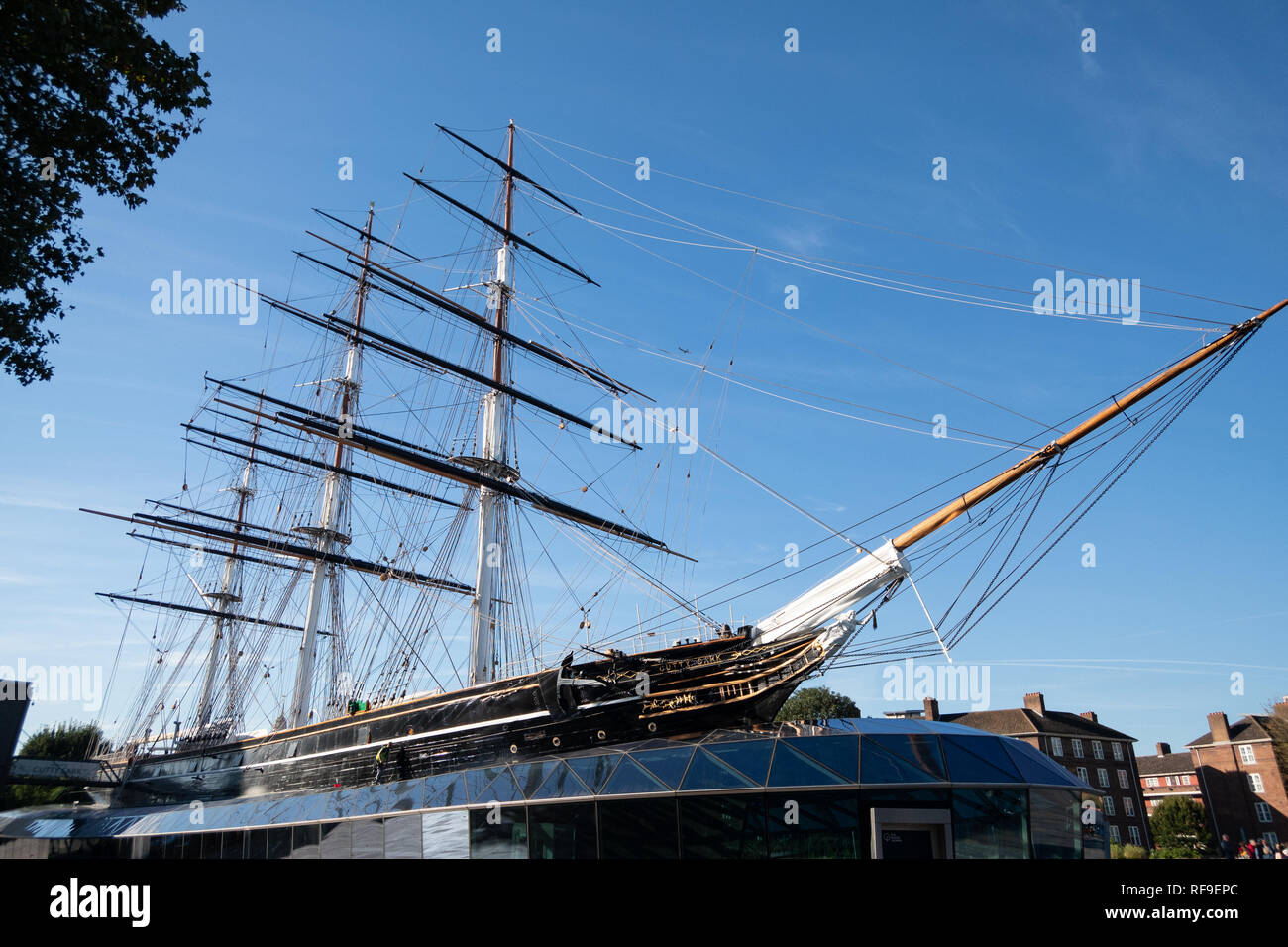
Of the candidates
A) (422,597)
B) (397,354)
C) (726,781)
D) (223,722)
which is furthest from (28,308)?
(223,722)

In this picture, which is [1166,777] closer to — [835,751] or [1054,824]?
[1054,824]

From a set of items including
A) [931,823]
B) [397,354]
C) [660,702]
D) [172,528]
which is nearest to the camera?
[931,823]

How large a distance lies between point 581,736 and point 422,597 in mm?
18058

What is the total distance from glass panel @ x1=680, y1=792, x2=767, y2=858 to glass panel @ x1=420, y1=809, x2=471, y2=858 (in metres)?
5.31

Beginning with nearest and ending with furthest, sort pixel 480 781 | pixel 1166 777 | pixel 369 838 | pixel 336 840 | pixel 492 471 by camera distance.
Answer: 1. pixel 480 781
2. pixel 369 838
3. pixel 336 840
4. pixel 492 471
5. pixel 1166 777

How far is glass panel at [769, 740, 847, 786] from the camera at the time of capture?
15.5 metres

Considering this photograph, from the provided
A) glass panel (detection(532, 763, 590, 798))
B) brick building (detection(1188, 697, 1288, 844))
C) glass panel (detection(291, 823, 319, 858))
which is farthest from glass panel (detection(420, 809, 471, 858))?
brick building (detection(1188, 697, 1288, 844))

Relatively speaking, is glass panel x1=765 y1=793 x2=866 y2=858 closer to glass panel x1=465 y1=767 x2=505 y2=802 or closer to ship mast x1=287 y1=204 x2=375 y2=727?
glass panel x1=465 y1=767 x2=505 y2=802

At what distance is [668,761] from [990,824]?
6.61 metres

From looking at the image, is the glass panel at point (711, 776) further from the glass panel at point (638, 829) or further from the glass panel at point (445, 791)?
the glass panel at point (445, 791)

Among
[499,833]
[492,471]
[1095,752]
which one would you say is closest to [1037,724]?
[1095,752]

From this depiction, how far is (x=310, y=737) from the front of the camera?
31.9 m

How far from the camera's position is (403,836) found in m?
18.5
